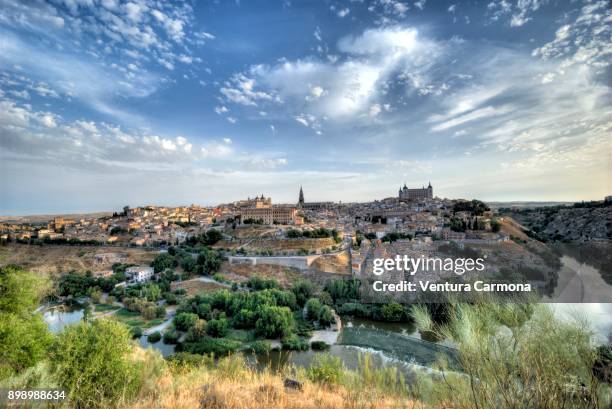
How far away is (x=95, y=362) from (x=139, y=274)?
71.0ft

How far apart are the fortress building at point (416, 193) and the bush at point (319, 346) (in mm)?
50763

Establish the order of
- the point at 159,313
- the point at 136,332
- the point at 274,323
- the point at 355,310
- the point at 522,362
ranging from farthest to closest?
the point at 355,310
the point at 159,313
the point at 136,332
the point at 274,323
the point at 522,362

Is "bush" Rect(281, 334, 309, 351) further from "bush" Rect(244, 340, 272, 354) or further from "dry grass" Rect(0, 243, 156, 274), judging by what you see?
"dry grass" Rect(0, 243, 156, 274)

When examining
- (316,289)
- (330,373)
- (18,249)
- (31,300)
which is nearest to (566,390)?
(330,373)

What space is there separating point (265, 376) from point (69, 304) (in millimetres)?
21729

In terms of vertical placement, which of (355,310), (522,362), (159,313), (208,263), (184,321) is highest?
(522,362)

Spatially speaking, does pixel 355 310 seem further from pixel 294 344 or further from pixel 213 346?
pixel 213 346

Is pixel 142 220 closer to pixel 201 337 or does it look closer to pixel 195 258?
pixel 195 258

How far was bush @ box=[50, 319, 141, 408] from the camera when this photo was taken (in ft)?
9.83

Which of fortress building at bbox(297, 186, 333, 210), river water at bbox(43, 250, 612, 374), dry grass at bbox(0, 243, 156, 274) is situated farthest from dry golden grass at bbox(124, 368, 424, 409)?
fortress building at bbox(297, 186, 333, 210)

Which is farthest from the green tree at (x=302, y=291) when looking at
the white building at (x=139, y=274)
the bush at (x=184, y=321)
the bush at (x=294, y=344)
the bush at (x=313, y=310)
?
the white building at (x=139, y=274)

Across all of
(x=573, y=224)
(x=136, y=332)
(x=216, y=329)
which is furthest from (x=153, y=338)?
(x=573, y=224)

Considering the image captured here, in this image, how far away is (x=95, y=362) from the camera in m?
3.33

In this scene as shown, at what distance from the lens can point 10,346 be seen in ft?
14.7
